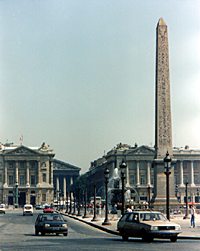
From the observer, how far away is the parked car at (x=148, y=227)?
96.6ft

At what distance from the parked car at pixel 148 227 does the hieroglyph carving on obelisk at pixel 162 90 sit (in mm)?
25505

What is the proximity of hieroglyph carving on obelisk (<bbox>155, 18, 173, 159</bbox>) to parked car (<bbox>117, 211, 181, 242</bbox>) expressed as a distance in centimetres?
2551

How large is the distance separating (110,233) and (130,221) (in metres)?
8.62

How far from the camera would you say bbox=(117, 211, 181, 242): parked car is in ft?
96.6

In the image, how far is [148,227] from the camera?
97.1 ft

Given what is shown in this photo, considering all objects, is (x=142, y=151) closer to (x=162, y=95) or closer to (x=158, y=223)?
(x=162, y=95)

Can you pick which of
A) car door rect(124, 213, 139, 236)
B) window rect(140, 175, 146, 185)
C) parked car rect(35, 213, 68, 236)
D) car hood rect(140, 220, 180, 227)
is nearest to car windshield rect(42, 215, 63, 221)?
parked car rect(35, 213, 68, 236)

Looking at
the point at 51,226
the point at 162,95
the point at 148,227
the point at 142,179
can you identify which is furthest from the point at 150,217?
the point at 142,179

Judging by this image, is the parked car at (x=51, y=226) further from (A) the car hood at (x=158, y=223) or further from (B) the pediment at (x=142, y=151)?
(B) the pediment at (x=142, y=151)

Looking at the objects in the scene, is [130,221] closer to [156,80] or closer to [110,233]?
[110,233]

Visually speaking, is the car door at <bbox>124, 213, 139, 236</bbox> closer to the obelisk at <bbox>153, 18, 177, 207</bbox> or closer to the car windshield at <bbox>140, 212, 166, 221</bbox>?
the car windshield at <bbox>140, 212, 166, 221</bbox>

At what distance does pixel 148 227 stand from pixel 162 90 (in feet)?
94.7

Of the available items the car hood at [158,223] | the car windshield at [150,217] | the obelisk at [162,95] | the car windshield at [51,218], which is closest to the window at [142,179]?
the obelisk at [162,95]

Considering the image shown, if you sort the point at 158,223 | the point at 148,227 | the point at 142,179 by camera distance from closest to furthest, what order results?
1. the point at 148,227
2. the point at 158,223
3. the point at 142,179
